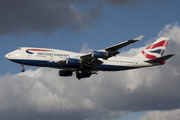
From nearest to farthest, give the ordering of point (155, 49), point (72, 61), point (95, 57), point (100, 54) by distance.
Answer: point (100, 54) → point (95, 57) → point (72, 61) → point (155, 49)

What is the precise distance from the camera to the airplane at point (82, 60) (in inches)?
2035

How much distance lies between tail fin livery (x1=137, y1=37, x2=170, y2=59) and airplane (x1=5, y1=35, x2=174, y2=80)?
1.08 m

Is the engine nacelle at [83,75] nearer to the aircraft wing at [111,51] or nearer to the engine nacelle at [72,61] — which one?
the engine nacelle at [72,61]

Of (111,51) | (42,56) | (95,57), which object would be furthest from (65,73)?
(111,51)

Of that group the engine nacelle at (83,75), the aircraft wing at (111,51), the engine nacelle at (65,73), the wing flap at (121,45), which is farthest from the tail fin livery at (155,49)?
the engine nacelle at (65,73)

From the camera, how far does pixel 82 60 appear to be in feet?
177

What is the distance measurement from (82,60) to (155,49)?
20.8m

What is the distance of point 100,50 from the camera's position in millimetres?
51719

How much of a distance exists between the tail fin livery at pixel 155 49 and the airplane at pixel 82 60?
1.08 meters

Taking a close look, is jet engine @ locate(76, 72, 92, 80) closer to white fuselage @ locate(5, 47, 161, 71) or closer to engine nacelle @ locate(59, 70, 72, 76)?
engine nacelle @ locate(59, 70, 72, 76)

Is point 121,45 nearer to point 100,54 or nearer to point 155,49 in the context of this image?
point 100,54

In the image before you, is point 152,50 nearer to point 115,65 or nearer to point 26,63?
point 115,65

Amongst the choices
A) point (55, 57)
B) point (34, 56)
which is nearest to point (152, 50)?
point (55, 57)

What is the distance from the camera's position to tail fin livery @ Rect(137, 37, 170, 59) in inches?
2522
